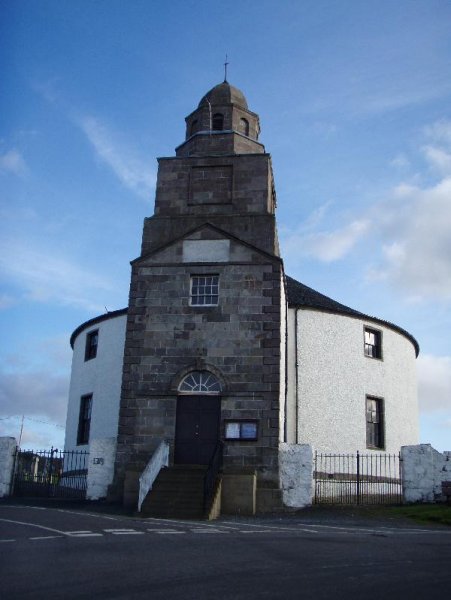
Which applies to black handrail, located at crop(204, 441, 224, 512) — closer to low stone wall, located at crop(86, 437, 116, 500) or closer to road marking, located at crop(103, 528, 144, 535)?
low stone wall, located at crop(86, 437, 116, 500)

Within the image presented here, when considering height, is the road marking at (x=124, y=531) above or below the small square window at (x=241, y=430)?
below

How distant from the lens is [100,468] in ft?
76.8

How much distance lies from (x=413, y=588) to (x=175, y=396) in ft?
50.0

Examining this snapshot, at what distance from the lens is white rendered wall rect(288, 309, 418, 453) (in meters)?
28.2

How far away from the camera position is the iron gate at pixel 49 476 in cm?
2569

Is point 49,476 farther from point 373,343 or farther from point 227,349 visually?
point 373,343

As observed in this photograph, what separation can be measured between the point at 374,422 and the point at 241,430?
972 cm

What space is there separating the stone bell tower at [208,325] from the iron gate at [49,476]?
4.27m

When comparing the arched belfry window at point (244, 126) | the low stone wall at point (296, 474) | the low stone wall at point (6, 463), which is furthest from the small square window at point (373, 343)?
the low stone wall at point (6, 463)

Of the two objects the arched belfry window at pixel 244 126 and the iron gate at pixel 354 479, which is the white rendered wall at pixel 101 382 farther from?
the arched belfry window at pixel 244 126

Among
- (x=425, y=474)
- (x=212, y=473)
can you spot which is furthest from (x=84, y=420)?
(x=425, y=474)

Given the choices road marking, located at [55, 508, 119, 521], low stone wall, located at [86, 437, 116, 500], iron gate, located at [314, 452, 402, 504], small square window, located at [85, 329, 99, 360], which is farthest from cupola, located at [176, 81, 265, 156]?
road marking, located at [55, 508, 119, 521]

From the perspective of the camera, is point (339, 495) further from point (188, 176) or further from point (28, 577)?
point (28, 577)

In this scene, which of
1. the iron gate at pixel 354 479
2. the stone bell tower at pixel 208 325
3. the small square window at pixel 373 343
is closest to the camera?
the stone bell tower at pixel 208 325
